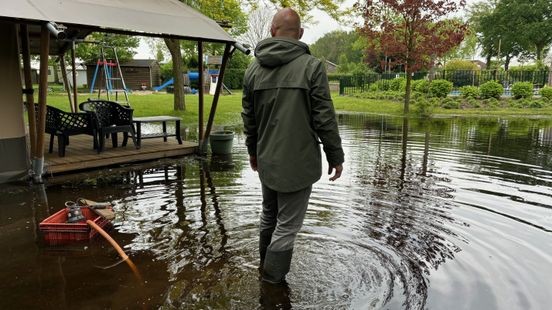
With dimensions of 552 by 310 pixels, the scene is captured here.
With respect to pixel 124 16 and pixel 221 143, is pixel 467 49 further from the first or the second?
pixel 124 16

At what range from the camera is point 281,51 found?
2.87m

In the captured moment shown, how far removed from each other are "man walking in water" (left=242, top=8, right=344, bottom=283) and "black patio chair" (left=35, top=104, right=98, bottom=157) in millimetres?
5228

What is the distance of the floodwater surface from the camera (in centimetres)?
312

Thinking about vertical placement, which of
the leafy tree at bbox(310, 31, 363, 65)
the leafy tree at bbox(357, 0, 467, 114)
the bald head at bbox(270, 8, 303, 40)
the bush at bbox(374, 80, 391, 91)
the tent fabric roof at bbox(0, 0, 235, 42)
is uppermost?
the leafy tree at bbox(310, 31, 363, 65)

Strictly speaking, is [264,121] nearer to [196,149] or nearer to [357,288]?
[357,288]

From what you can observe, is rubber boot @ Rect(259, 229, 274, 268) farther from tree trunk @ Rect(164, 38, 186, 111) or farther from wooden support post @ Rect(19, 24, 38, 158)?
tree trunk @ Rect(164, 38, 186, 111)

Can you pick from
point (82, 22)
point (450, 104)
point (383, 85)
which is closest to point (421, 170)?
point (82, 22)

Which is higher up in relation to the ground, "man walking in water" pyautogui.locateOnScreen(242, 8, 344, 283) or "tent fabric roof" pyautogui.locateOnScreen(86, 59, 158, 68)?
"tent fabric roof" pyautogui.locateOnScreen(86, 59, 158, 68)

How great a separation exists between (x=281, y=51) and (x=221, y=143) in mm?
6030

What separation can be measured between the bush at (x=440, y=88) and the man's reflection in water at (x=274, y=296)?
20.3 metres

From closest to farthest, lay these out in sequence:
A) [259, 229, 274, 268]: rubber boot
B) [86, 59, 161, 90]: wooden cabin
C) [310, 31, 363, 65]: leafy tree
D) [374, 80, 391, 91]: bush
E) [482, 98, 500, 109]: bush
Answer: [259, 229, 274, 268]: rubber boot < [482, 98, 500, 109]: bush < [374, 80, 391, 91]: bush < [86, 59, 161, 90]: wooden cabin < [310, 31, 363, 65]: leafy tree

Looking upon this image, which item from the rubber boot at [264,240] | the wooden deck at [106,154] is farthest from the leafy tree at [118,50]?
the rubber boot at [264,240]

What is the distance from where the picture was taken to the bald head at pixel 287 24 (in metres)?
2.93

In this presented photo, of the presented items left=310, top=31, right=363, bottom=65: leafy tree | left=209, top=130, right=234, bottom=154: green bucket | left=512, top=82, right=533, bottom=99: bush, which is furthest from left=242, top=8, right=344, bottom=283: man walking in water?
left=310, top=31, right=363, bottom=65: leafy tree
